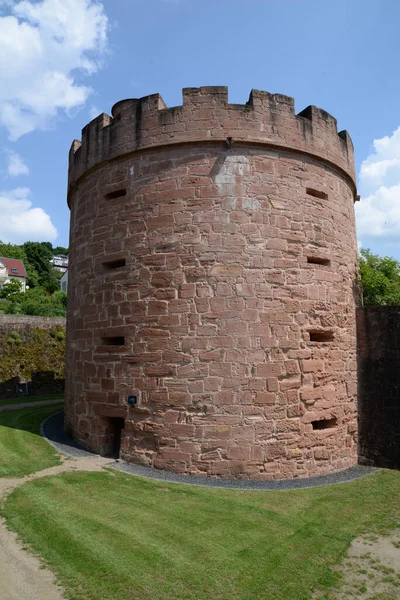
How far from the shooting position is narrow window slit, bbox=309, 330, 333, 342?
8164mm

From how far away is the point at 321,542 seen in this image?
16.8 feet

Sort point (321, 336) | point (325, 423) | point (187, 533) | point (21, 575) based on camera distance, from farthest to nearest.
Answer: point (321, 336) → point (325, 423) → point (187, 533) → point (21, 575)

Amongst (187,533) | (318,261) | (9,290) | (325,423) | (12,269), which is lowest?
(187,533)

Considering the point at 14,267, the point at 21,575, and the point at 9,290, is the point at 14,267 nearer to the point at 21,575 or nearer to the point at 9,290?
the point at 9,290

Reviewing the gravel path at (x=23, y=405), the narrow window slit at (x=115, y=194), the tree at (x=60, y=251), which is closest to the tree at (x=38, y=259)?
the tree at (x=60, y=251)

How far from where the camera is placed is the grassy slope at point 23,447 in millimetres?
7324

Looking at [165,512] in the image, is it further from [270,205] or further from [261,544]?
[270,205]

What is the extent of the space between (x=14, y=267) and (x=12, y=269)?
0.67m

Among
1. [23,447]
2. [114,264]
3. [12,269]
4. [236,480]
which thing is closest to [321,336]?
[236,480]

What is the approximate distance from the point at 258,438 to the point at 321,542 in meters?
2.26

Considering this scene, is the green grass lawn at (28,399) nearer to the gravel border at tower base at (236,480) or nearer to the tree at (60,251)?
the gravel border at tower base at (236,480)

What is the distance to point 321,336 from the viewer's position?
27.3ft

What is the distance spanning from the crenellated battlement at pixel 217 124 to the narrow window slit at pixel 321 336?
366 centimetres

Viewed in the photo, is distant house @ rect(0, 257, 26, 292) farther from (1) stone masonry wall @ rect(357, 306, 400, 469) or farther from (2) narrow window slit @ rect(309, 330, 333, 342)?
(1) stone masonry wall @ rect(357, 306, 400, 469)
